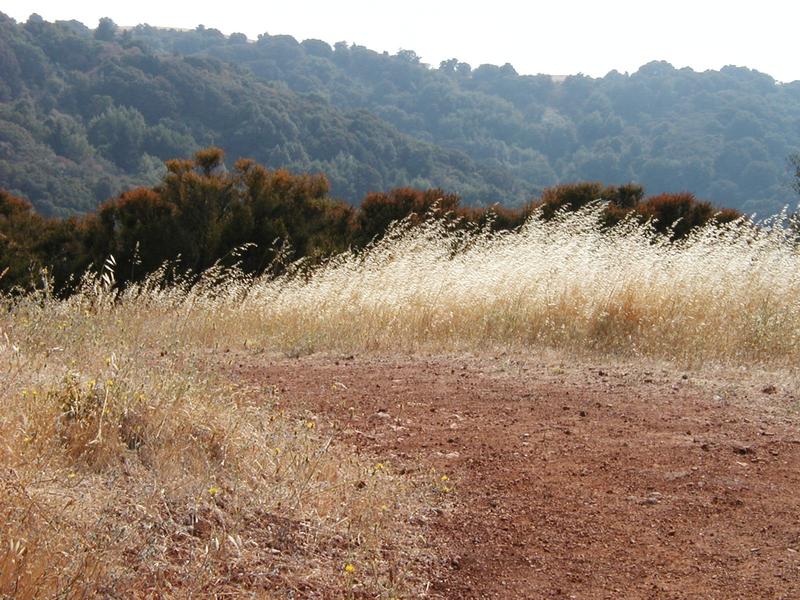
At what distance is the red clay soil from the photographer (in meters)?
3.08

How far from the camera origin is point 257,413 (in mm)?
4344

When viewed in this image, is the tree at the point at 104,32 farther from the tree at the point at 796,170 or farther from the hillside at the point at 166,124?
the tree at the point at 796,170

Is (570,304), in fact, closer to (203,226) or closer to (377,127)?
(203,226)

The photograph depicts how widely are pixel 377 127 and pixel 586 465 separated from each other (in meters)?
66.6

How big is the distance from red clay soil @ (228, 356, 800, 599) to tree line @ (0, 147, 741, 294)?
289 inches

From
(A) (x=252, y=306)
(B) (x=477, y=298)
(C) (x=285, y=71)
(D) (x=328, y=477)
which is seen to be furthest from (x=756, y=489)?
(C) (x=285, y=71)

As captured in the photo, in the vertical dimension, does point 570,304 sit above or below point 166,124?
above

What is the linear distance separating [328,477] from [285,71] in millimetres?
110023

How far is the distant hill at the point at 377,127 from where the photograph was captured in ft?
182

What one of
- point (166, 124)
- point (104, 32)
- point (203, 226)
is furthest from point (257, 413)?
point (104, 32)

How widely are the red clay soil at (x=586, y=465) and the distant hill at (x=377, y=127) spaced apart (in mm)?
39224

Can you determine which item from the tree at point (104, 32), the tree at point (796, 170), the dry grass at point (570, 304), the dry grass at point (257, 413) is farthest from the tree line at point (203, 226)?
the tree at point (104, 32)

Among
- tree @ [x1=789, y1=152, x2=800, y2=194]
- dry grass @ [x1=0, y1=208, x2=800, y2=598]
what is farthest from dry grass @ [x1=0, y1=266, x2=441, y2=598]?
tree @ [x1=789, y1=152, x2=800, y2=194]

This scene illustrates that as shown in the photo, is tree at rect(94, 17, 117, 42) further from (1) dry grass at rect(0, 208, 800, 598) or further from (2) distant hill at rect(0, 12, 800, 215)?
(1) dry grass at rect(0, 208, 800, 598)
